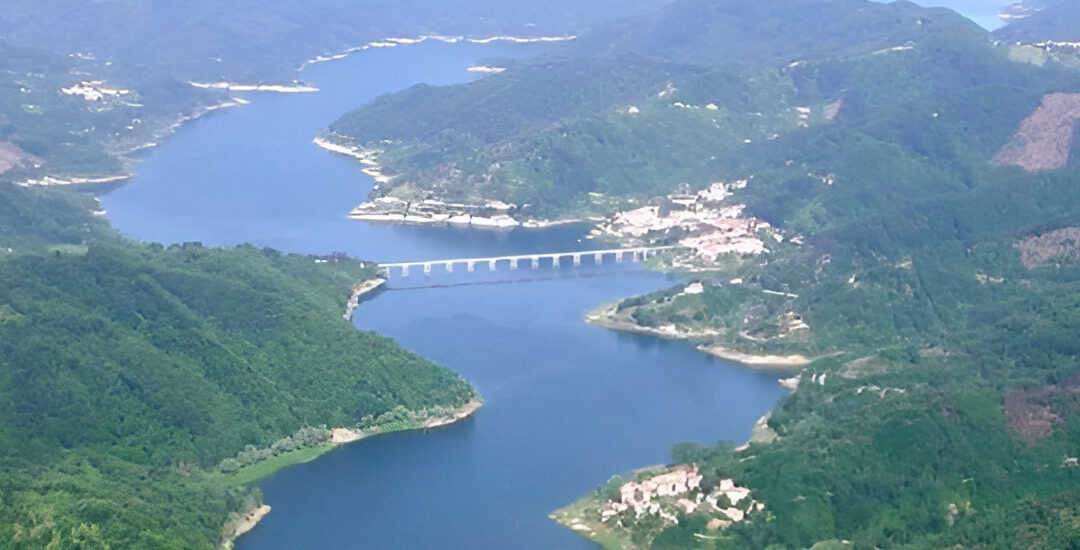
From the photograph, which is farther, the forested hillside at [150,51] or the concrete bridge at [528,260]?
the forested hillside at [150,51]

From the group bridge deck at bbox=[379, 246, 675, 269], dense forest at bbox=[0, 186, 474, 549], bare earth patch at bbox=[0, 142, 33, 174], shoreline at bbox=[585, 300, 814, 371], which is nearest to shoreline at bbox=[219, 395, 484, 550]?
dense forest at bbox=[0, 186, 474, 549]

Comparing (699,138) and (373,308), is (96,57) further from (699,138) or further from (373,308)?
(373,308)

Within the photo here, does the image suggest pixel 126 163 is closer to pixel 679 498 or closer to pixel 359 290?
pixel 359 290

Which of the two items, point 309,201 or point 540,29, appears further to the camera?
point 540,29

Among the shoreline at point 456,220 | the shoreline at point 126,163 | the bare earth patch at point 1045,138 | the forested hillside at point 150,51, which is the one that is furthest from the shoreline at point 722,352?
the forested hillside at point 150,51

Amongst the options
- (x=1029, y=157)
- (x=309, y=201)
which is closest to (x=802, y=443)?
(x=1029, y=157)

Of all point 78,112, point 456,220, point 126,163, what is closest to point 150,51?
point 78,112

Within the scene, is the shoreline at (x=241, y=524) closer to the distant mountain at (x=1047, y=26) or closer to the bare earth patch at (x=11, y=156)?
the bare earth patch at (x=11, y=156)
